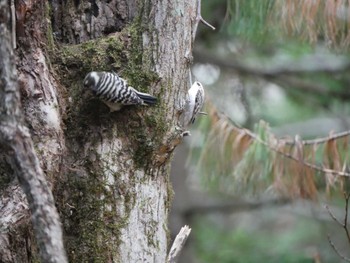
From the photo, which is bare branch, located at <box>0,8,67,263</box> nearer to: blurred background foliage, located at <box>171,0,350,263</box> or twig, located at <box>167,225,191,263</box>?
twig, located at <box>167,225,191,263</box>

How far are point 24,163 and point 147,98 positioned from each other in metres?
0.60

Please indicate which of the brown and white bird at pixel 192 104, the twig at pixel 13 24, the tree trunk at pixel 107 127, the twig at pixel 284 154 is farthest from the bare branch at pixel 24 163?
the twig at pixel 284 154

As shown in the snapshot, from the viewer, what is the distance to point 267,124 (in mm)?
3535

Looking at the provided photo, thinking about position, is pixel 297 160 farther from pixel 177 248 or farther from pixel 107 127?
pixel 107 127

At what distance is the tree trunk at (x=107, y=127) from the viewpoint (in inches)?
87.4

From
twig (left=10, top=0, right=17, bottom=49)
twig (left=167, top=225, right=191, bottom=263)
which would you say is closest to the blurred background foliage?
twig (left=167, top=225, right=191, bottom=263)

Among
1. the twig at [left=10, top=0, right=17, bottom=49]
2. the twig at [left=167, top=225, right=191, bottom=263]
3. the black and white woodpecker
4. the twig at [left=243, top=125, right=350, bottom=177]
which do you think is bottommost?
the twig at [left=243, top=125, right=350, bottom=177]

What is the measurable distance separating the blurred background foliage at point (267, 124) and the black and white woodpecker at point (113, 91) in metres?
1.12

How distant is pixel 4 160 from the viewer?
2.21m

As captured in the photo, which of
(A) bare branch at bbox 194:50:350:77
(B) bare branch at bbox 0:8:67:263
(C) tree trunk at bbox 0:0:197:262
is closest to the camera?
(B) bare branch at bbox 0:8:67:263

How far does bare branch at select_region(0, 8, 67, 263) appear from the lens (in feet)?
5.73

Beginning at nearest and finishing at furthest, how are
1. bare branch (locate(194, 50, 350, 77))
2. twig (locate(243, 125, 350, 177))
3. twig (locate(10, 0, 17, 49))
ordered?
twig (locate(10, 0, 17, 49)) → twig (locate(243, 125, 350, 177)) → bare branch (locate(194, 50, 350, 77))

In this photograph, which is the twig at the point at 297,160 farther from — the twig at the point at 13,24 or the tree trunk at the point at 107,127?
the twig at the point at 13,24

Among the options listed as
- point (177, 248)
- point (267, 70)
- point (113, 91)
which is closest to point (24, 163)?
point (113, 91)
